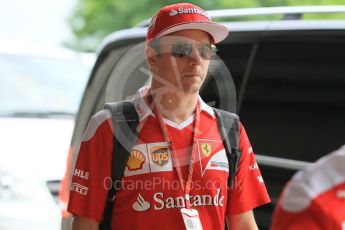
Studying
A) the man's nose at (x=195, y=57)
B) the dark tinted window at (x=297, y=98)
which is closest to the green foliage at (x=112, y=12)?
the dark tinted window at (x=297, y=98)

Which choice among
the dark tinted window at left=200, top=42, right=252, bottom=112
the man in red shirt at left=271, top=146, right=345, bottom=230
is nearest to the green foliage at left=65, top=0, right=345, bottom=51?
the dark tinted window at left=200, top=42, right=252, bottom=112

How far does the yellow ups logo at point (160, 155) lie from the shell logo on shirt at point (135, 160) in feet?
0.12

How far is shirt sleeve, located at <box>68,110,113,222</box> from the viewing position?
8.96 ft

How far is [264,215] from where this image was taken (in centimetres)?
377

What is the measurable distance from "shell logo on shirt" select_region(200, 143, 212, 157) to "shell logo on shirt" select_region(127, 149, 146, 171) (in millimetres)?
203

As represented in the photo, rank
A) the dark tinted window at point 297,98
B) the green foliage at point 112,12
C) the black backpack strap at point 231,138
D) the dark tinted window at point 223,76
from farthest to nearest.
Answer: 1. the green foliage at point 112,12
2. the dark tinted window at point 223,76
3. the dark tinted window at point 297,98
4. the black backpack strap at point 231,138

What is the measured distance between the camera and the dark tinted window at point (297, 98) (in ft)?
12.3

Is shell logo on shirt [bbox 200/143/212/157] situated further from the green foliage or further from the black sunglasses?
the green foliage

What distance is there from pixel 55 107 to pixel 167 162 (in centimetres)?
438

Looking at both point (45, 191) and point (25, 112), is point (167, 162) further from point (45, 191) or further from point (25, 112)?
point (25, 112)

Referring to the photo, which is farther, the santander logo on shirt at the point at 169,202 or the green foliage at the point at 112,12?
the green foliage at the point at 112,12

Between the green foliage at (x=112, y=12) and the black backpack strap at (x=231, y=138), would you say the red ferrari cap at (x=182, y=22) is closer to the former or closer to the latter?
the black backpack strap at (x=231, y=138)

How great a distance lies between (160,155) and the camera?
2.73m

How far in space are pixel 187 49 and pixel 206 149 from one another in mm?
341
